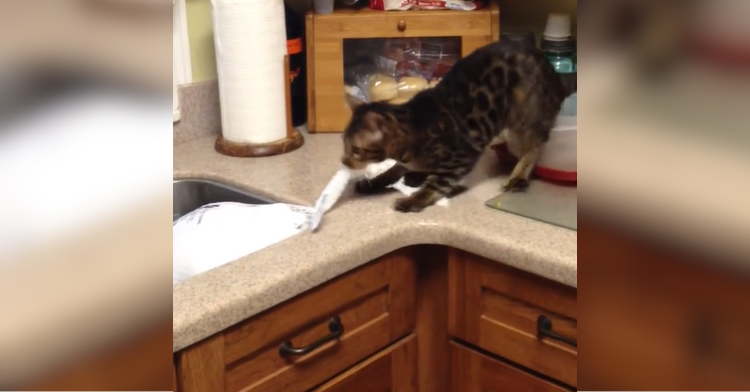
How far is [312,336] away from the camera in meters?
1.10

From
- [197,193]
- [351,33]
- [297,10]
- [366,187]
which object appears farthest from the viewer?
[297,10]

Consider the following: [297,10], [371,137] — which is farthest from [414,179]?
[297,10]

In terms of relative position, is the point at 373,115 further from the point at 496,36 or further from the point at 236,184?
the point at 496,36

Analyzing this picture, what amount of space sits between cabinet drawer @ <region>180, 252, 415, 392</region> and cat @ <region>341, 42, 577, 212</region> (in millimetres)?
152

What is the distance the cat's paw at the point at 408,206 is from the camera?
4.01ft

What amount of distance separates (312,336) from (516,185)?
18.7 inches

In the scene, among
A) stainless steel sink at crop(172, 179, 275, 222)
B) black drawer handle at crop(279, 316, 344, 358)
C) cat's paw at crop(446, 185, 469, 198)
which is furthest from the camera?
stainless steel sink at crop(172, 179, 275, 222)

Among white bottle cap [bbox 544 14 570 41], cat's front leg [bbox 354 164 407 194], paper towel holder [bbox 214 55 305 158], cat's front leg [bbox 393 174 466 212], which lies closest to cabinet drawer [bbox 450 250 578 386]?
cat's front leg [bbox 393 174 466 212]

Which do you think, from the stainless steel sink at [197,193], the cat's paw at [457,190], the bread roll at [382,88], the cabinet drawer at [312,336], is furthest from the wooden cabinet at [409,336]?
the bread roll at [382,88]

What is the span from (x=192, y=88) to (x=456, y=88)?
638 millimetres

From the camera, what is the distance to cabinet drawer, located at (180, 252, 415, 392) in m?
0.97

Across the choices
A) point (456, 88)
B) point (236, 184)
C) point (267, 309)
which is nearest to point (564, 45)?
point (456, 88)

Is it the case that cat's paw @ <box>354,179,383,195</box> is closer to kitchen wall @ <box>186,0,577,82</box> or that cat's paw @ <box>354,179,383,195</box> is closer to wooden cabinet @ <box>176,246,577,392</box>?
wooden cabinet @ <box>176,246,577,392</box>

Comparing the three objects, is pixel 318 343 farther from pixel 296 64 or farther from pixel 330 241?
pixel 296 64
